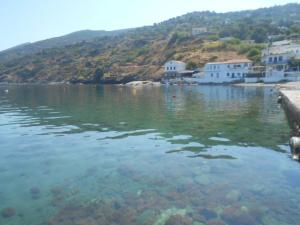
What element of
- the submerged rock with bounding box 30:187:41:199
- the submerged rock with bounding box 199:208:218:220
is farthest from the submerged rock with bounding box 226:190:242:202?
the submerged rock with bounding box 30:187:41:199

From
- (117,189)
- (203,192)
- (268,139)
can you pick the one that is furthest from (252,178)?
(268,139)

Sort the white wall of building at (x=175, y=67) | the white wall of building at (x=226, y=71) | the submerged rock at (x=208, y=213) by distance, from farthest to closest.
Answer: the white wall of building at (x=175, y=67) → the white wall of building at (x=226, y=71) → the submerged rock at (x=208, y=213)

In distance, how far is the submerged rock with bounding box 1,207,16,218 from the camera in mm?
10680

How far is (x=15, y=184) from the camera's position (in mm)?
13617

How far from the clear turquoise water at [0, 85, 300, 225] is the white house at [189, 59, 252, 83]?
83.7m

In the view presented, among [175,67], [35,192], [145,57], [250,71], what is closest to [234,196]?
[35,192]

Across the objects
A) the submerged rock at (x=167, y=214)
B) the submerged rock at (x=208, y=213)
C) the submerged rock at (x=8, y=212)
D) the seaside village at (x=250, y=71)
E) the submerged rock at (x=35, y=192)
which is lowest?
the submerged rock at (x=35, y=192)

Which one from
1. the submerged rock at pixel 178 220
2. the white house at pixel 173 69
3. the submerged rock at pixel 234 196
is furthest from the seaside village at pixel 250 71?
the submerged rock at pixel 178 220

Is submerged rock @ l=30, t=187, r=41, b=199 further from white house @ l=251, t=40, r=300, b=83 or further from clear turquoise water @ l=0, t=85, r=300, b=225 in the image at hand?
white house @ l=251, t=40, r=300, b=83

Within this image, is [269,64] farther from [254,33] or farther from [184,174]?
[184,174]

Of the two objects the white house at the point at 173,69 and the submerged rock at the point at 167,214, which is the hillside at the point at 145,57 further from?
the submerged rock at the point at 167,214

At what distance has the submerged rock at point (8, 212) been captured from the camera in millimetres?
10680

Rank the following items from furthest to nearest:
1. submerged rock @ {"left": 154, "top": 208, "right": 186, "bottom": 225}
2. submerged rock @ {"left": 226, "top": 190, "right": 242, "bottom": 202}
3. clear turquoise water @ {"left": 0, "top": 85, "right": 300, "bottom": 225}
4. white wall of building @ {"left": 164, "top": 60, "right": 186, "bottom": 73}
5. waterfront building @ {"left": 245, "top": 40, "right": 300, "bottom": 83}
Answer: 1. white wall of building @ {"left": 164, "top": 60, "right": 186, "bottom": 73}
2. waterfront building @ {"left": 245, "top": 40, "right": 300, "bottom": 83}
3. submerged rock @ {"left": 226, "top": 190, "right": 242, "bottom": 202}
4. clear turquoise water @ {"left": 0, "top": 85, "right": 300, "bottom": 225}
5. submerged rock @ {"left": 154, "top": 208, "right": 186, "bottom": 225}

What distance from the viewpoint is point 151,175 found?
1443 centimetres
